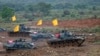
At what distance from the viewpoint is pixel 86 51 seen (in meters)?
25.0

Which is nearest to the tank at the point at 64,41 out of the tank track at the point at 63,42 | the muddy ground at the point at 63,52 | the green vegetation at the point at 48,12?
the tank track at the point at 63,42

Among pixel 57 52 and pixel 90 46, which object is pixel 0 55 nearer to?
pixel 57 52

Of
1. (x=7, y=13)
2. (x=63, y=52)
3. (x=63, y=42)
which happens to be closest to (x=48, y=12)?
(x=7, y=13)

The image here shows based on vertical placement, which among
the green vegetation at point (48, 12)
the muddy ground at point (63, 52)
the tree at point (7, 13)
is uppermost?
the muddy ground at point (63, 52)

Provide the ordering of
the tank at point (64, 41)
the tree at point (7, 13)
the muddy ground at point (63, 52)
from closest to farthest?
the muddy ground at point (63, 52) < the tank at point (64, 41) < the tree at point (7, 13)

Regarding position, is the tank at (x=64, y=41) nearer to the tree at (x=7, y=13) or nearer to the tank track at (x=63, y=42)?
the tank track at (x=63, y=42)

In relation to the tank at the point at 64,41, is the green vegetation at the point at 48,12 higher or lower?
lower

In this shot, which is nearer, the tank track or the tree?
the tank track

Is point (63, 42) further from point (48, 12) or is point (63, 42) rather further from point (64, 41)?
point (48, 12)

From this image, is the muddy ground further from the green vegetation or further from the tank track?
the green vegetation

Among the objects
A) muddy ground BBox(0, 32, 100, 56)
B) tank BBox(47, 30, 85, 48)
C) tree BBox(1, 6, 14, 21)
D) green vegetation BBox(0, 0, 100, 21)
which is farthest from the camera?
green vegetation BBox(0, 0, 100, 21)

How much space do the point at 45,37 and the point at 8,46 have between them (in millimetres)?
6849

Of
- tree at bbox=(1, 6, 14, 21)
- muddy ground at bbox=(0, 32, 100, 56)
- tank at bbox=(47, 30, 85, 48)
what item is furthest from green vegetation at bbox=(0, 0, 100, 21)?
muddy ground at bbox=(0, 32, 100, 56)

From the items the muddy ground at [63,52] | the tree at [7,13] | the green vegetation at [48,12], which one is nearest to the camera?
the muddy ground at [63,52]
